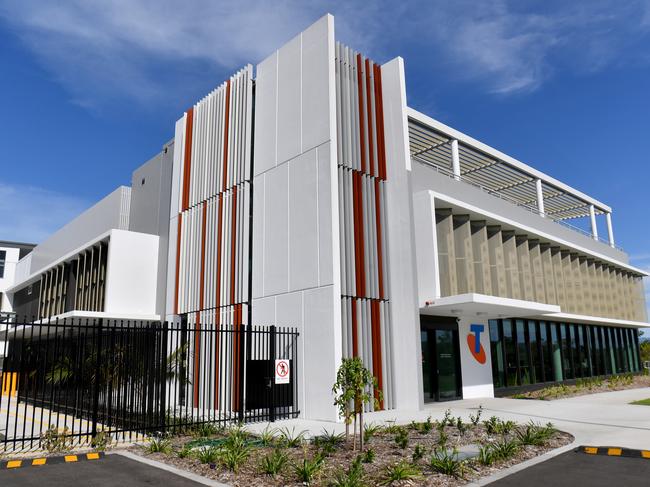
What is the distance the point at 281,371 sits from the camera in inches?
565

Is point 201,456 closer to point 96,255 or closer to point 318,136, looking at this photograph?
point 318,136

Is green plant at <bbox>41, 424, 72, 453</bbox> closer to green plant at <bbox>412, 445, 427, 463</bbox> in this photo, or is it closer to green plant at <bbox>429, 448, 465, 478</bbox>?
green plant at <bbox>412, 445, 427, 463</bbox>

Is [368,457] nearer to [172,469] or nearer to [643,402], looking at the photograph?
[172,469]

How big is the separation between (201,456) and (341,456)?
7.75 ft

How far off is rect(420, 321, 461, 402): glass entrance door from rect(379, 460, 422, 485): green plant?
1105cm

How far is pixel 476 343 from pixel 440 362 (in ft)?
8.45

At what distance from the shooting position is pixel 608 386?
78.7ft

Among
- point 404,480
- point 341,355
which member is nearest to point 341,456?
point 404,480

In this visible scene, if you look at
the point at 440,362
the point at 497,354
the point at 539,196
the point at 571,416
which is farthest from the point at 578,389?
the point at 539,196

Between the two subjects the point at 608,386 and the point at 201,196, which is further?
the point at 608,386

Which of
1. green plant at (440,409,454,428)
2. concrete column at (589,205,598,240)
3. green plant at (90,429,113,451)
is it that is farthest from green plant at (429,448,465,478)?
concrete column at (589,205,598,240)

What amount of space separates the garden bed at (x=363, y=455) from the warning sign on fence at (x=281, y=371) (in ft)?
8.11

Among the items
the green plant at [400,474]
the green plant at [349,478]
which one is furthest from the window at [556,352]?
the green plant at [349,478]

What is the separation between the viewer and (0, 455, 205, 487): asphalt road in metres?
7.47
